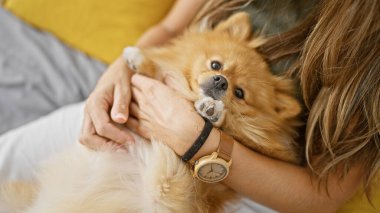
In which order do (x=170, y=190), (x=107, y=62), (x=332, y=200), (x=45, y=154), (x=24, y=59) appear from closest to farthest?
(x=170, y=190)
(x=332, y=200)
(x=45, y=154)
(x=24, y=59)
(x=107, y=62)

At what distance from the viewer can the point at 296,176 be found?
1.26m

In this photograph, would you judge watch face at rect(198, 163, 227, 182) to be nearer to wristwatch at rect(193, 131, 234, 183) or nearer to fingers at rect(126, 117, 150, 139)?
wristwatch at rect(193, 131, 234, 183)

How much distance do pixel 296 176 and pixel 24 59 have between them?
131 cm

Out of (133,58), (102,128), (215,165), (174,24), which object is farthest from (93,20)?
(215,165)

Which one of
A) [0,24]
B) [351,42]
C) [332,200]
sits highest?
[351,42]

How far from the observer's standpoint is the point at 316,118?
1.25 meters

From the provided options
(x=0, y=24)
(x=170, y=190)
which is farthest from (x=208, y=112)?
(x=0, y=24)

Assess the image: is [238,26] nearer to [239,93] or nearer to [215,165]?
[239,93]

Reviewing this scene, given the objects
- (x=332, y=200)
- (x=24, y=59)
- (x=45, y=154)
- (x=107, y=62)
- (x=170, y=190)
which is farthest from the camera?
(x=107, y=62)

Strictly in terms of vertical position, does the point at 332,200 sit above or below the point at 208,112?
below

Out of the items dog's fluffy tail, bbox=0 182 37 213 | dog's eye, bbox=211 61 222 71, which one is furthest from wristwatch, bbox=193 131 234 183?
dog's fluffy tail, bbox=0 182 37 213

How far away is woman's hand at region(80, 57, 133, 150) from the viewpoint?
1.26m

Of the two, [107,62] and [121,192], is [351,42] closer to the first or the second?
[121,192]

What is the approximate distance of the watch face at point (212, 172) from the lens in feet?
3.78
